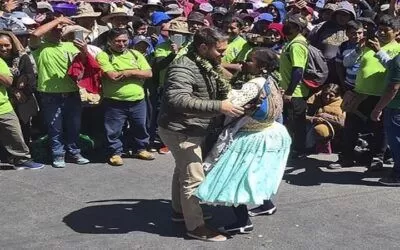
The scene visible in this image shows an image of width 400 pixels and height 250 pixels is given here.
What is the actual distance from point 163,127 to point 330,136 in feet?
11.4

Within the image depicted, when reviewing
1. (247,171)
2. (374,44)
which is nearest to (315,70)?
(374,44)

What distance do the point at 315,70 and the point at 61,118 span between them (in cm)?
305

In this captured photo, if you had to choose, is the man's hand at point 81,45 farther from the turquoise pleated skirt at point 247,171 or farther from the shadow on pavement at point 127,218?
the turquoise pleated skirt at point 247,171

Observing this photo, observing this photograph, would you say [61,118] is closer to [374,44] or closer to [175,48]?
[175,48]

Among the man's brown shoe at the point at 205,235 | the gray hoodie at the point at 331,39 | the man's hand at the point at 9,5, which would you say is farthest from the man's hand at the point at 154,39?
the man's brown shoe at the point at 205,235

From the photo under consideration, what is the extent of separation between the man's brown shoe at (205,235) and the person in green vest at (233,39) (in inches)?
108

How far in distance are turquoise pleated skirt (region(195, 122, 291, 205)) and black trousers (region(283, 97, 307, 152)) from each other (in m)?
2.73

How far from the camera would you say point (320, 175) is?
7.28 metres

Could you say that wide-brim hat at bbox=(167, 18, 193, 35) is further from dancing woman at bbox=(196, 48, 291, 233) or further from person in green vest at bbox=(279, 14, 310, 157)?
dancing woman at bbox=(196, 48, 291, 233)

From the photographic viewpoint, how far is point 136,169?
7426 mm

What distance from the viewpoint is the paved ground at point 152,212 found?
17.0ft

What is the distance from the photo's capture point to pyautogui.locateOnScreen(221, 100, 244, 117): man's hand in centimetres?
476

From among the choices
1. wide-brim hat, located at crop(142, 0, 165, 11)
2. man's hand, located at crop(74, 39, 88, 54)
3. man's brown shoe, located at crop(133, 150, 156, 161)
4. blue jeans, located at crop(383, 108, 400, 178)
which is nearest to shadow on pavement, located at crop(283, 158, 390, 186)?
blue jeans, located at crop(383, 108, 400, 178)

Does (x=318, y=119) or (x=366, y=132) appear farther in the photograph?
(x=318, y=119)
